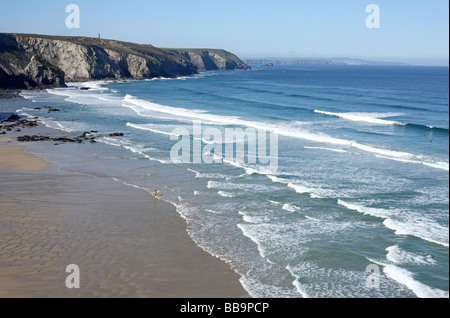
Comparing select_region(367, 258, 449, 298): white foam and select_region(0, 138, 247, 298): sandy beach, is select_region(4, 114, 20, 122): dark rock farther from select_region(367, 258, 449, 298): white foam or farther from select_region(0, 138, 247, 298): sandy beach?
select_region(367, 258, 449, 298): white foam

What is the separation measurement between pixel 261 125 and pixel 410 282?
30580mm

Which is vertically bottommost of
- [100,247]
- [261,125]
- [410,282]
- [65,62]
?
[410,282]

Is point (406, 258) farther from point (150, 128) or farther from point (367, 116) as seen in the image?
point (367, 116)

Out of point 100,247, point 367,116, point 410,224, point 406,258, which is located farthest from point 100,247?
point 367,116

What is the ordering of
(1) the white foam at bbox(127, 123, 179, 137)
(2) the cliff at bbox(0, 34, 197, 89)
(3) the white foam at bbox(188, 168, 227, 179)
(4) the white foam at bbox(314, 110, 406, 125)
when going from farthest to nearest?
(2) the cliff at bbox(0, 34, 197, 89), (4) the white foam at bbox(314, 110, 406, 125), (1) the white foam at bbox(127, 123, 179, 137), (3) the white foam at bbox(188, 168, 227, 179)

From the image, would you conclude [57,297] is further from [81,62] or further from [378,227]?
[81,62]

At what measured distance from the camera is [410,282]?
12000 millimetres

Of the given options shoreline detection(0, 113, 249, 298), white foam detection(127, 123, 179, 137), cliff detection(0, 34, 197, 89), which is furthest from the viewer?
cliff detection(0, 34, 197, 89)

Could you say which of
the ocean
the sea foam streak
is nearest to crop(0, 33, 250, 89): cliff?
the sea foam streak

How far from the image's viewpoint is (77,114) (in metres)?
48.6

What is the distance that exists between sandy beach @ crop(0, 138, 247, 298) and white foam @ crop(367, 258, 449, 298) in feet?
15.2

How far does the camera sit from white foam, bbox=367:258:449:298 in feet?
37.1

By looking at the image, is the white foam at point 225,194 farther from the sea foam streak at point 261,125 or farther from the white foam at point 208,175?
the sea foam streak at point 261,125

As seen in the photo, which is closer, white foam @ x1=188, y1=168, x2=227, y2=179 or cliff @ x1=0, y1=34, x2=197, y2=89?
white foam @ x1=188, y1=168, x2=227, y2=179
